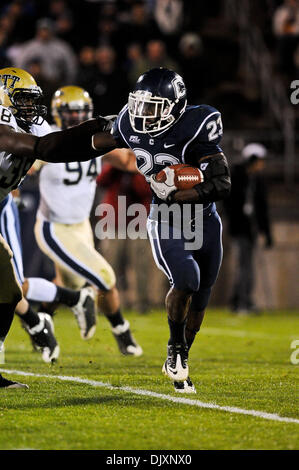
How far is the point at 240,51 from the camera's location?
13016mm

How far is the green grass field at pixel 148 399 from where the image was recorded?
357 cm

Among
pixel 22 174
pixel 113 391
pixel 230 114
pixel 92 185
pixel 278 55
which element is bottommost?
pixel 113 391

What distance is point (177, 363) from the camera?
4.67 metres

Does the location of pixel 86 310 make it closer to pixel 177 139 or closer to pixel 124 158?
pixel 124 158

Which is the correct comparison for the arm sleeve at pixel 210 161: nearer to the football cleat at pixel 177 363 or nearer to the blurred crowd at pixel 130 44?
the football cleat at pixel 177 363

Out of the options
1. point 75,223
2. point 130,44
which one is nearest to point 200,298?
point 75,223

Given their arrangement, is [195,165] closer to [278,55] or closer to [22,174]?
[22,174]

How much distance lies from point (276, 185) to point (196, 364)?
5.94m

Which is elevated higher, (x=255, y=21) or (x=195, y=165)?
(x=255, y=21)

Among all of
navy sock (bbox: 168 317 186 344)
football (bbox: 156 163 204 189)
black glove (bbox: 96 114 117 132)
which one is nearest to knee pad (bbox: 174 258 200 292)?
navy sock (bbox: 168 317 186 344)

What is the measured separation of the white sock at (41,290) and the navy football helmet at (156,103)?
2.03 m

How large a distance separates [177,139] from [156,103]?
224 mm

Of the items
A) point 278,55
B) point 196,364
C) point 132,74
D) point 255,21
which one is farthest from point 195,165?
point 255,21

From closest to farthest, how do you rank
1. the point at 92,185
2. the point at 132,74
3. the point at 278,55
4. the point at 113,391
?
the point at 113,391, the point at 92,185, the point at 132,74, the point at 278,55
